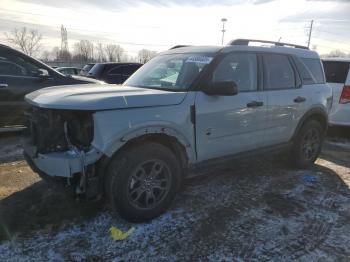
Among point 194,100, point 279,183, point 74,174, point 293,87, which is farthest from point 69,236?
point 293,87

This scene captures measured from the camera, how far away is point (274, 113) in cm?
482

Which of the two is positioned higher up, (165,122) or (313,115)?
(165,122)

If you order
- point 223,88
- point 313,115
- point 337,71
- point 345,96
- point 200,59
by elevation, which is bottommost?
point 313,115

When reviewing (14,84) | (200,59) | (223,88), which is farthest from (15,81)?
(223,88)

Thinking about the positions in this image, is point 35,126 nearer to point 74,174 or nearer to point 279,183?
point 74,174

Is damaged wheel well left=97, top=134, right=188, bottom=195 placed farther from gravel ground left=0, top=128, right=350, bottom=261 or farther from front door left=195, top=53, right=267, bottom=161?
gravel ground left=0, top=128, right=350, bottom=261

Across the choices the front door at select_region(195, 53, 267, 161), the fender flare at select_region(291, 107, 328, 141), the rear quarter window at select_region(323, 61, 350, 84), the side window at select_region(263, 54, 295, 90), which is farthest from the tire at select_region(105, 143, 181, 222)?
the rear quarter window at select_region(323, 61, 350, 84)

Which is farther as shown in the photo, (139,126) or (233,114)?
(233,114)

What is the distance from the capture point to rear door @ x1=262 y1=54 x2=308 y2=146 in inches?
188

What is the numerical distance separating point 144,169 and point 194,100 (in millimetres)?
935

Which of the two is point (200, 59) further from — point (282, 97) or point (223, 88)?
point (282, 97)

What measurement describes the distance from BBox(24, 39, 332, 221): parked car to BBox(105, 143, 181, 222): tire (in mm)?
10

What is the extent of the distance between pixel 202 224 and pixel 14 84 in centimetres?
466

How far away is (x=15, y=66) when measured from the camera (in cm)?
655
